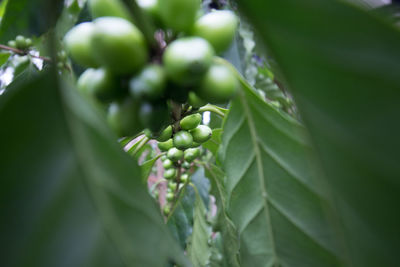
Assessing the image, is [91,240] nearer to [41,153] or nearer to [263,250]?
[41,153]

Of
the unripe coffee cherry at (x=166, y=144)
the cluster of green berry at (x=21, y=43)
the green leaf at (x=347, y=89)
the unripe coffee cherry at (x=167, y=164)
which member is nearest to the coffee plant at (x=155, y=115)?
the green leaf at (x=347, y=89)

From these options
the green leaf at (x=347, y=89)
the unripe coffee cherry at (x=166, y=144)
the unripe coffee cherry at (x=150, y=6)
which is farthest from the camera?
the unripe coffee cherry at (x=166, y=144)

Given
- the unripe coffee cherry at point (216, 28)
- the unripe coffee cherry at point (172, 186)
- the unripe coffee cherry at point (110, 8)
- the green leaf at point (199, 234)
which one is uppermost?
the unripe coffee cherry at point (110, 8)

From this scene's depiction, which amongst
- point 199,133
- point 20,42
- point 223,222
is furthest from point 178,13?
point 20,42

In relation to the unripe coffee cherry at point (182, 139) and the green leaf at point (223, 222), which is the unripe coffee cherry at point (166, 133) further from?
the green leaf at point (223, 222)

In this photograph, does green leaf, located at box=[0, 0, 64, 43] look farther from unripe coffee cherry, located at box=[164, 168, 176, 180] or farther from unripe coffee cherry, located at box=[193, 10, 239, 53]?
unripe coffee cherry, located at box=[164, 168, 176, 180]

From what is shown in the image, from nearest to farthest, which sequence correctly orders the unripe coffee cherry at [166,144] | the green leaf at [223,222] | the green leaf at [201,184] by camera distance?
1. the unripe coffee cherry at [166,144]
2. the green leaf at [223,222]
3. the green leaf at [201,184]

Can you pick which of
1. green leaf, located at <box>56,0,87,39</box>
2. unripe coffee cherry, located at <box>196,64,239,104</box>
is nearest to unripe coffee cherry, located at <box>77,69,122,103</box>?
unripe coffee cherry, located at <box>196,64,239,104</box>
